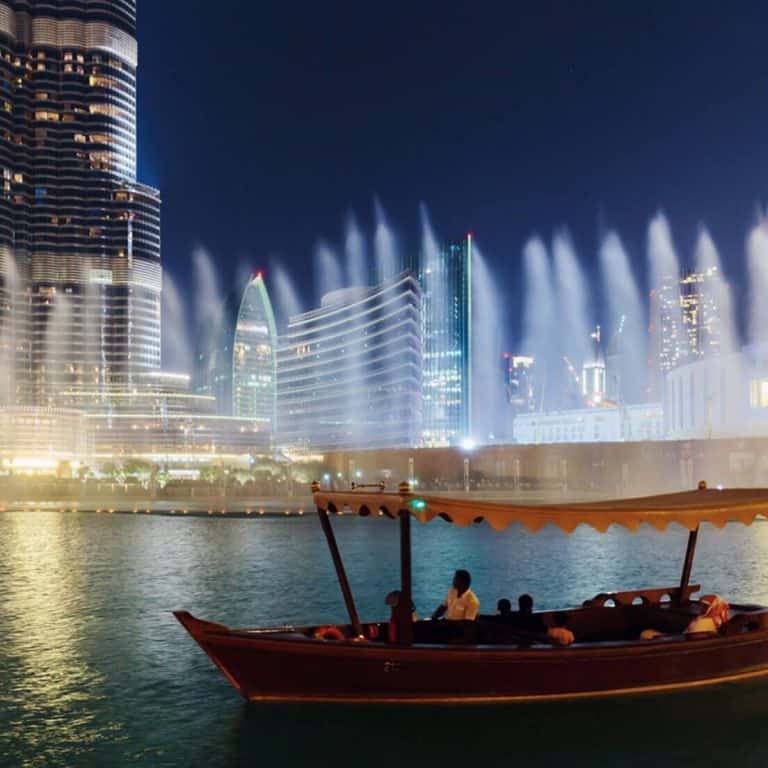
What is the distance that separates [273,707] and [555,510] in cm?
517

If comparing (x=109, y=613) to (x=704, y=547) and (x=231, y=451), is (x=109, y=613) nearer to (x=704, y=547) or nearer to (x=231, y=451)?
(x=704, y=547)

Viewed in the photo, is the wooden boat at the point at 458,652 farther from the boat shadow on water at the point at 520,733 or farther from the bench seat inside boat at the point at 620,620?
the bench seat inside boat at the point at 620,620

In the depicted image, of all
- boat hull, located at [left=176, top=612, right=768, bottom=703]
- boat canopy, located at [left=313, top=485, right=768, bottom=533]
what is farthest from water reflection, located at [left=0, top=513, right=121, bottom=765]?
boat canopy, located at [left=313, top=485, right=768, bottom=533]

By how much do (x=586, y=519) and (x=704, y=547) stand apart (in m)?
30.8

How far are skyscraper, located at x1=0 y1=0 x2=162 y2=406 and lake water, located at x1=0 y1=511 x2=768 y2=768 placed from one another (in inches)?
5797

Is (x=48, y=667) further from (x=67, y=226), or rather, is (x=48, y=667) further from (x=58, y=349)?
(x=67, y=226)

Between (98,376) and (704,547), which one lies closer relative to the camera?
(704,547)

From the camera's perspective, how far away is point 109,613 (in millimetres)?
25344

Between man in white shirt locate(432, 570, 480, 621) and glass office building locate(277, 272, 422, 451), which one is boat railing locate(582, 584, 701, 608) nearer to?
man in white shirt locate(432, 570, 480, 621)

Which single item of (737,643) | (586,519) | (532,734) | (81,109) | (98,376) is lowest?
(532,734)

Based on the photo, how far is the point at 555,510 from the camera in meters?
14.2

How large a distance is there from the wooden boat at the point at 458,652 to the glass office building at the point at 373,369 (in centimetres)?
15591

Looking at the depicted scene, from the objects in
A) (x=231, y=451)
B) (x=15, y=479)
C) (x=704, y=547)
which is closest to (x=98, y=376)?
(x=231, y=451)

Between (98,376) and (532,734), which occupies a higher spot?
(98,376)
